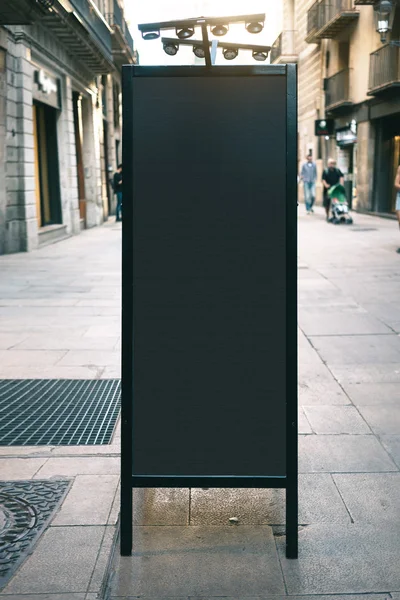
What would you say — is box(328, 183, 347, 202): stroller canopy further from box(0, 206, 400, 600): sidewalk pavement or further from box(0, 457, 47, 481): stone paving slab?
box(0, 457, 47, 481): stone paving slab

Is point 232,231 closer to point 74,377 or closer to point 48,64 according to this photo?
point 74,377

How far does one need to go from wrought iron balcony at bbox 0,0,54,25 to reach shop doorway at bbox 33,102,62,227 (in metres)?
4.23

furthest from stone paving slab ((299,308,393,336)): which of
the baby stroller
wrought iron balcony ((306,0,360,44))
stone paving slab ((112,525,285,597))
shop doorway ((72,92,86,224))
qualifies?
wrought iron balcony ((306,0,360,44))

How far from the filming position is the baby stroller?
2147 cm

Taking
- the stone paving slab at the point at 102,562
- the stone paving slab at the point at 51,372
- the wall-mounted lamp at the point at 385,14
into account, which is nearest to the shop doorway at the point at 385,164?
the wall-mounted lamp at the point at 385,14

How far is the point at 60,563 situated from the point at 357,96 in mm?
27274

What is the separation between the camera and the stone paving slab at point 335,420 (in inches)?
175

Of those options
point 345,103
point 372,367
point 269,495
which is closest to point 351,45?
point 345,103

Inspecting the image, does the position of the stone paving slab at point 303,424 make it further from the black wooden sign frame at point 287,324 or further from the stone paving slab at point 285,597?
the stone paving slab at point 285,597

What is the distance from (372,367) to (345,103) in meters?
24.1

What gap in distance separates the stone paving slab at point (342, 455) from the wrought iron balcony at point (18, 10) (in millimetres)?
10265

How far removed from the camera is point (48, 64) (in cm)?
1792

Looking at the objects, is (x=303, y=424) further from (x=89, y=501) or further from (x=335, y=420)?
(x=89, y=501)

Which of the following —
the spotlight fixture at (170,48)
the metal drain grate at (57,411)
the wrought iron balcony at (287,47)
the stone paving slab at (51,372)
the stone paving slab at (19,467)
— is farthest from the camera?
the wrought iron balcony at (287,47)
